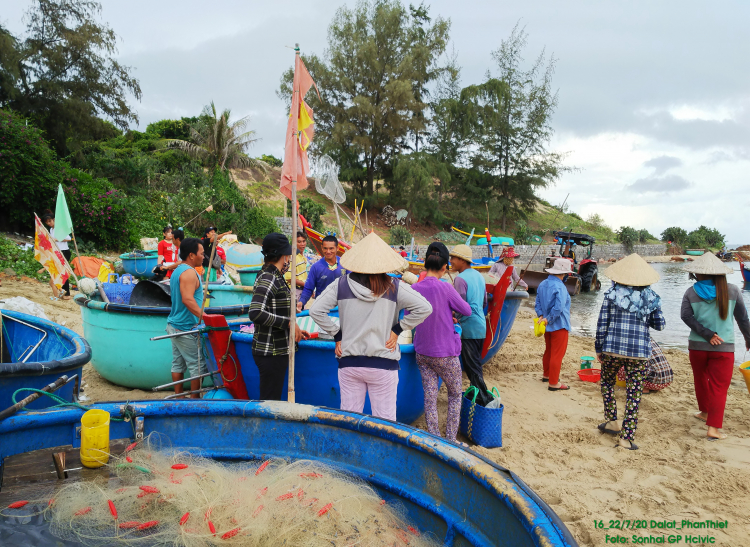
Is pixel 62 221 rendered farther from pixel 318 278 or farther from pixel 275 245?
pixel 275 245

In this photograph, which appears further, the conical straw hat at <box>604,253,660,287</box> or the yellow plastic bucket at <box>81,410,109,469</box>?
the conical straw hat at <box>604,253,660,287</box>

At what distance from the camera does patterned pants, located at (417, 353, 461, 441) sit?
379cm

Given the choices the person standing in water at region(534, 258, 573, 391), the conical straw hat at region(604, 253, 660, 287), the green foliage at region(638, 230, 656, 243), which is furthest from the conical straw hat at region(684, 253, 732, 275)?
the green foliage at region(638, 230, 656, 243)

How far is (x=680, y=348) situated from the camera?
9.73 meters

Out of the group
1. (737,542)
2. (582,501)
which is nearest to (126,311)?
(582,501)

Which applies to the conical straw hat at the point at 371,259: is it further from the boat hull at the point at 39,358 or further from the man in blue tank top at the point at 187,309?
the boat hull at the point at 39,358

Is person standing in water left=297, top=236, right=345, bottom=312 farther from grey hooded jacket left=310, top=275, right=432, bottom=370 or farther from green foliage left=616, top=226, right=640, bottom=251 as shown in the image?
green foliage left=616, top=226, right=640, bottom=251

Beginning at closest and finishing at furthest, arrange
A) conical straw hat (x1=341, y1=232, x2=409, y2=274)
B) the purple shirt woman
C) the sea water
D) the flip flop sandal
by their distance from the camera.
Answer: conical straw hat (x1=341, y1=232, x2=409, y2=274)
the purple shirt woman
the flip flop sandal
the sea water

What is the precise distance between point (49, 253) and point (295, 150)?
14.9 feet

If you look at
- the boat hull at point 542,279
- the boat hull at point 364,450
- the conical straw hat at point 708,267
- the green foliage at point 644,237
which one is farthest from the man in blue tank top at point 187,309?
the green foliage at point 644,237

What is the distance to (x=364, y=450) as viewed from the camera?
8.27 ft

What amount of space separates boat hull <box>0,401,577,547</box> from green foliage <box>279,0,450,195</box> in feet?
95.3

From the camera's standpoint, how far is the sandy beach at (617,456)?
3229 mm

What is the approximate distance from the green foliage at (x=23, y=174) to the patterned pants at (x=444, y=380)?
14.0 m
